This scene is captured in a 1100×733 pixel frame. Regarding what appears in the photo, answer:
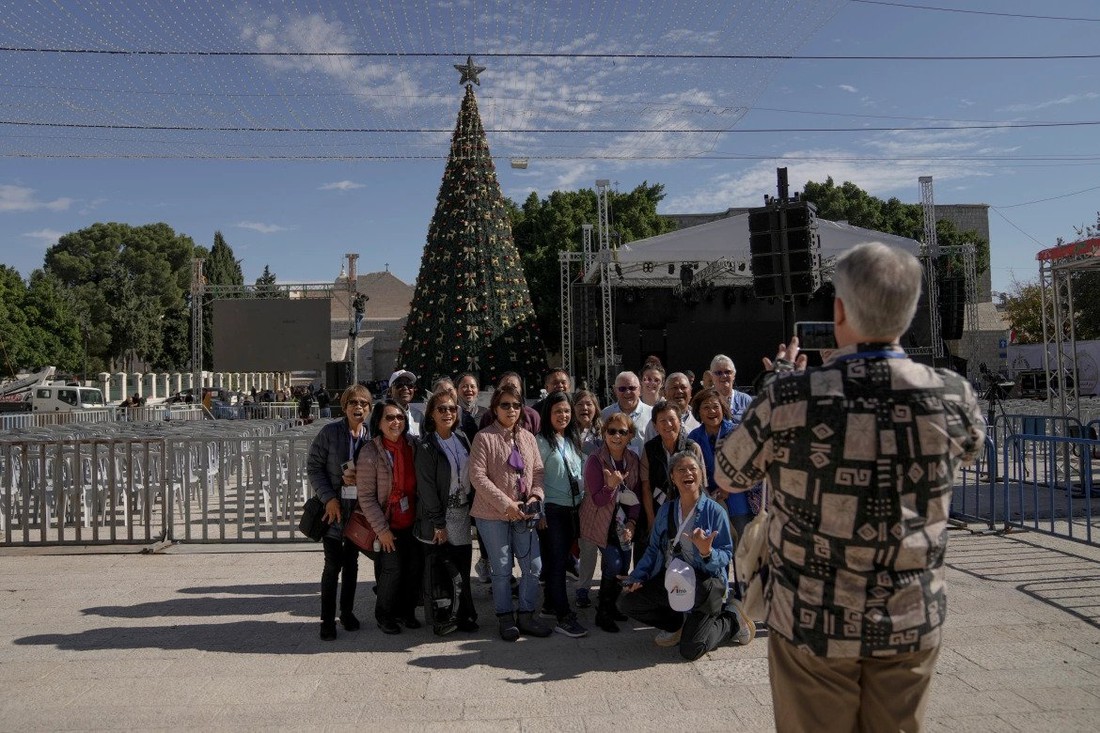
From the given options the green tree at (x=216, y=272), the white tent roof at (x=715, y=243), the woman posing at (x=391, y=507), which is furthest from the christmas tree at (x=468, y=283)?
the green tree at (x=216, y=272)

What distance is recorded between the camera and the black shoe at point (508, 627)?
200 inches

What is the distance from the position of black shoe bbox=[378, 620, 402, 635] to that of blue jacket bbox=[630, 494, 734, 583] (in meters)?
1.62

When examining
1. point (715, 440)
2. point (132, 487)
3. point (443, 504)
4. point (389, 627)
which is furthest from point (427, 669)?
point (132, 487)

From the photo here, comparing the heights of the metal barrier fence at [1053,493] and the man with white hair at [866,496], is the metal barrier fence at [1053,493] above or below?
below

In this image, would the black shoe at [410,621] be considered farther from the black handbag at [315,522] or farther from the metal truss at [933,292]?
the metal truss at [933,292]

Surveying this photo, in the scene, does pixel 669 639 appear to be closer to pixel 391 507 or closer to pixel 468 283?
pixel 391 507

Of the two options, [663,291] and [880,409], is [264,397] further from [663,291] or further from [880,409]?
[880,409]

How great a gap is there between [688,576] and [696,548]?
0.18 meters

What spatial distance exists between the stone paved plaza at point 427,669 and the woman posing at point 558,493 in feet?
1.18

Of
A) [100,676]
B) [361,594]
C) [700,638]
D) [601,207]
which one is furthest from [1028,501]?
[601,207]

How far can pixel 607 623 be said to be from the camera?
527cm

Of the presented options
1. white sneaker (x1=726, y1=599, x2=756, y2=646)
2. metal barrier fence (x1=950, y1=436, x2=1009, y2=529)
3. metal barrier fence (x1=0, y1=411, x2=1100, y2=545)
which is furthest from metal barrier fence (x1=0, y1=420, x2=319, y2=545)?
metal barrier fence (x1=950, y1=436, x2=1009, y2=529)

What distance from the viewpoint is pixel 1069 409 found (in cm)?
1316

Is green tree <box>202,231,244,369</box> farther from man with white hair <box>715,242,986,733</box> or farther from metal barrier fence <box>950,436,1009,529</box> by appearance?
man with white hair <box>715,242,986,733</box>
